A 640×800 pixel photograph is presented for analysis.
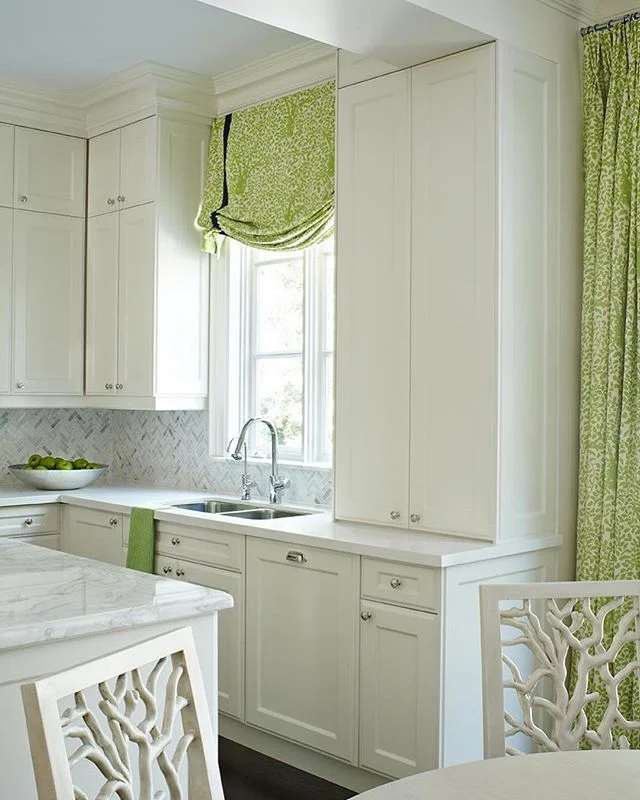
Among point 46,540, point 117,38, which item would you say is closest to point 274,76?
point 117,38

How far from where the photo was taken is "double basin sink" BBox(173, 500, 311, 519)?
4.19 meters

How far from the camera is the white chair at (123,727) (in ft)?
4.32

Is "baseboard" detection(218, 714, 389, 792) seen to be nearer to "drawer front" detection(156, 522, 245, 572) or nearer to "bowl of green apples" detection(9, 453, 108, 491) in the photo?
"drawer front" detection(156, 522, 245, 572)

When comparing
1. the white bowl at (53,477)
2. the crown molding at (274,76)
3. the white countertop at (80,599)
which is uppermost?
the crown molding at (274,76)

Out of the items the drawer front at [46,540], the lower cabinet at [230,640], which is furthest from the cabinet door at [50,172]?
the lower cabinet at [230,640]

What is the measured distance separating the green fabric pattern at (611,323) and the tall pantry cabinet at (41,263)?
272 centimetres

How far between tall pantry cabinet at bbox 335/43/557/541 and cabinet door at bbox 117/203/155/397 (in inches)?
53.1

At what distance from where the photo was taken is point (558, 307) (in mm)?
3465

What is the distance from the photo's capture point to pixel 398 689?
318cm

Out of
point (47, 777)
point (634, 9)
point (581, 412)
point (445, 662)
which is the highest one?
point (634, 9)

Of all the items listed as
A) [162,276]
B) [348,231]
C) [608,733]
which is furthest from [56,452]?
[608,733]

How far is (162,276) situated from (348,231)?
1310 mm

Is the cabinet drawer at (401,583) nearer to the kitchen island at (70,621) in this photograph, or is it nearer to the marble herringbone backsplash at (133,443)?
the kitchen island at (70,621)

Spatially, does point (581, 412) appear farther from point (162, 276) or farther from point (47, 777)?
point (47, 777)
